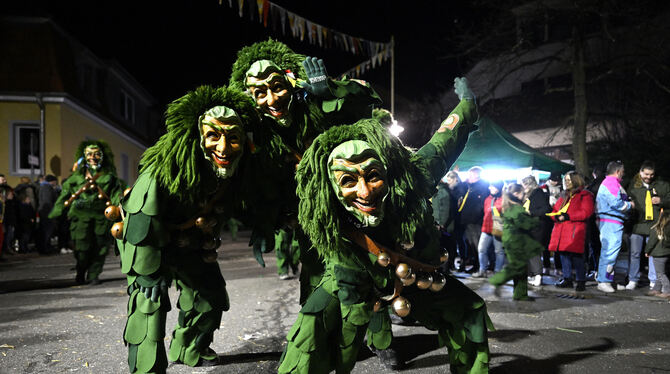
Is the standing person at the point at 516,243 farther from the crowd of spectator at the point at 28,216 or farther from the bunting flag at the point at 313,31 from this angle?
the crowd of spectator at the point at 28,216

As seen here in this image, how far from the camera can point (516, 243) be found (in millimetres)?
4102

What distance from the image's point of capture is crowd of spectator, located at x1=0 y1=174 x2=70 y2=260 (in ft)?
30.6

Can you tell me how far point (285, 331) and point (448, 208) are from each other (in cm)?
376

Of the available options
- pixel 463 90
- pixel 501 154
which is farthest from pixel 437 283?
pixel 501 154

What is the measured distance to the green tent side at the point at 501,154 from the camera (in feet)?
31.3

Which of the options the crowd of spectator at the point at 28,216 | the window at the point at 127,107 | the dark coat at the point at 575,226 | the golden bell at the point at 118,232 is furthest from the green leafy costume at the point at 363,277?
the window at the point at 127,107

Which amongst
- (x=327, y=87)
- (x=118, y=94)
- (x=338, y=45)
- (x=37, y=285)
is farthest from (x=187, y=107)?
(x=118, y=94)

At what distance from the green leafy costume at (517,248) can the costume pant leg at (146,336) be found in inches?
78.6

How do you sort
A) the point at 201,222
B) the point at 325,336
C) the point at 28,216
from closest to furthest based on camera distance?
the point at 325,336
the point at 201,222
the point at 28,216

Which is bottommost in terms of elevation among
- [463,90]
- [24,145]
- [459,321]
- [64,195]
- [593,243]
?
[593,243]

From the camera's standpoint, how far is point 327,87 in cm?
310

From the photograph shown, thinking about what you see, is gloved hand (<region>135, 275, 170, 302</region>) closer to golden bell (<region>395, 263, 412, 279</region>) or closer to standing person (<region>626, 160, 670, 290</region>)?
golden bell (<region>395, 263, 412, 279</region>)

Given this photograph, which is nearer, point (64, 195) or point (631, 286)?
point (64, 195)

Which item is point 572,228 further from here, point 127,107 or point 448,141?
point 127,107
